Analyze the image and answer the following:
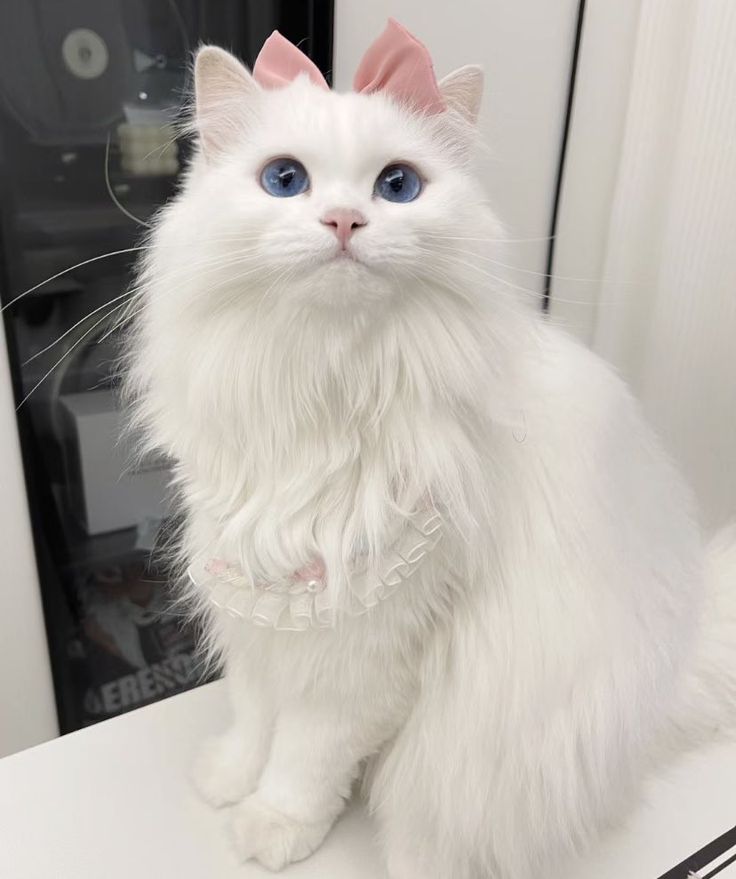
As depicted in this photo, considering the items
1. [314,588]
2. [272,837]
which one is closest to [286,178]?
[314,588]

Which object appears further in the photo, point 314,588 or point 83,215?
point 83,215

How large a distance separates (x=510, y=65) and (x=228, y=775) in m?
1.06

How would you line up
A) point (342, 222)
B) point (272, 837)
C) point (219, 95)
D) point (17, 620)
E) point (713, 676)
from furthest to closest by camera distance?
point (17, 620)
point (713, 676)
point (272, 837)
point (219, 95)
point (342, 222)

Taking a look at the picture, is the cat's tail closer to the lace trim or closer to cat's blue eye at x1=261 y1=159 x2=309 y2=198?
the lace trim

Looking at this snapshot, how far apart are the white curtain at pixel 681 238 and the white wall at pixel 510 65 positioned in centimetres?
6

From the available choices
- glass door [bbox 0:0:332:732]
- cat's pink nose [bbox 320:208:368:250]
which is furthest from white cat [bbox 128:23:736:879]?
glass door [bbox 0:0:332:732]

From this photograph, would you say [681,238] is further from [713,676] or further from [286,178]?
[286,178]

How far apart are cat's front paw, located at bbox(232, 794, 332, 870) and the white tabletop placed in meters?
0.01

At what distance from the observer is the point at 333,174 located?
21.5 inches

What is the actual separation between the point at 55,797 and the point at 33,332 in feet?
2.08

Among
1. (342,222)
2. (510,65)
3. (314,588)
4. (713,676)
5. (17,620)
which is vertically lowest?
(17,620)

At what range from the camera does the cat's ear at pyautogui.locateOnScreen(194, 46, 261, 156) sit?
59 cm

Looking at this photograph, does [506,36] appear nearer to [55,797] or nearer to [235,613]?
[235,613]

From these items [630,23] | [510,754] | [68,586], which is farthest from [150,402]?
[630,23]
